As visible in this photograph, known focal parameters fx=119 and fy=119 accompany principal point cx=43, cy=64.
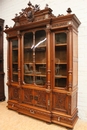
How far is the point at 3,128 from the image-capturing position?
2256 mm

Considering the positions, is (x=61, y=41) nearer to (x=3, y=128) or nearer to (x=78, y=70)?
(x=78, y=70)

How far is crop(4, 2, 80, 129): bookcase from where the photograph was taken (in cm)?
224

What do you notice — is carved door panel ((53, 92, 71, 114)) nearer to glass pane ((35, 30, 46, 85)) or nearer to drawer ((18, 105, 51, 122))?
drawer ((18, 105, 51, 122))

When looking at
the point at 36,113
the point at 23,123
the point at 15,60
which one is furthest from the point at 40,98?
the point at 15,60

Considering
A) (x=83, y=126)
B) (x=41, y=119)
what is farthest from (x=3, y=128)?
(x=83, y=126)

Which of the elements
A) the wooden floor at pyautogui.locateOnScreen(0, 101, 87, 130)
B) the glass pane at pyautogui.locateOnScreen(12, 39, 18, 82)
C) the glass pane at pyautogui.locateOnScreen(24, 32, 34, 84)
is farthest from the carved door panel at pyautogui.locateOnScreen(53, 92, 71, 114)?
the glass pane at pyautogui.locateOnScreen(12, 39, 18, 82)

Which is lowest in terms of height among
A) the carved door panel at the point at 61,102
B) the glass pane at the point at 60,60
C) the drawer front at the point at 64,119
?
the drawer front at the point at 64,119

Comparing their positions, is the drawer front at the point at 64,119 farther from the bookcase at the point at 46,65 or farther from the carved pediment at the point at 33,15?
the carved pediment at the point at 33,15

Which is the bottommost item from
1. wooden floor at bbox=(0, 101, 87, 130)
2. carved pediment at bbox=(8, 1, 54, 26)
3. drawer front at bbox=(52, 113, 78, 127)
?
wooden floor at bbox=(0, 101, 87, 130)

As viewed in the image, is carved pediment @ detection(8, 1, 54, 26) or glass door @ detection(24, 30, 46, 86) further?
glass door @ detection(24, 30, 46, 86)

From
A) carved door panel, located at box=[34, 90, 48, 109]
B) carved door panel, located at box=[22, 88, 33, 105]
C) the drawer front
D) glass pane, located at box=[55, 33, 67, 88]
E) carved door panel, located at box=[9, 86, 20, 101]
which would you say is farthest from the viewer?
carved door panel, located at box=[9, 86, 20, 101]

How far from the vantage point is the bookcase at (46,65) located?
2.24 meters

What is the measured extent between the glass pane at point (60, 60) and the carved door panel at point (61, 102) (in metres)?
0.19

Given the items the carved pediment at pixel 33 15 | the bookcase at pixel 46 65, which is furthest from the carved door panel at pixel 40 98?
the carved pediment at pixel 33 15
